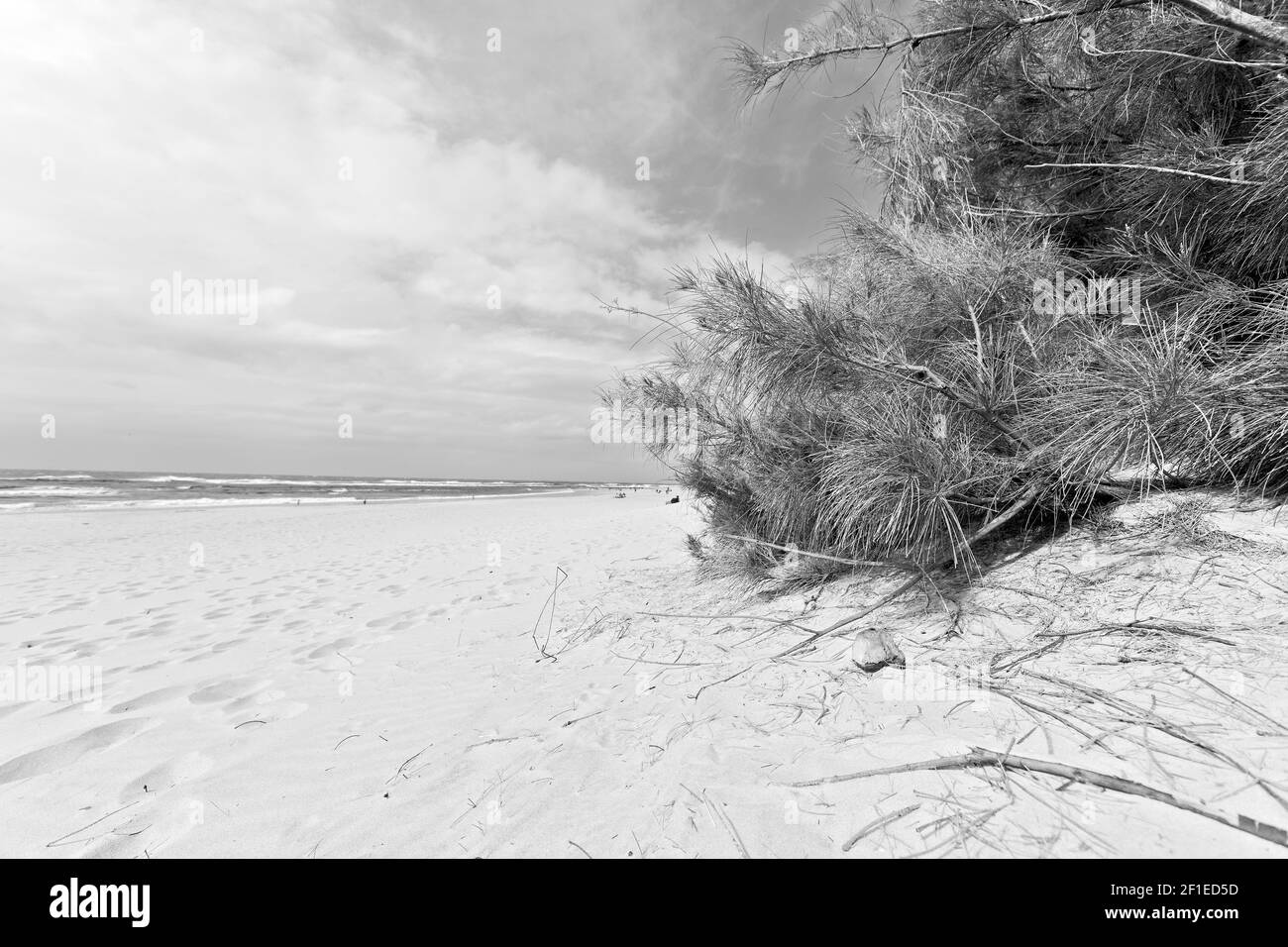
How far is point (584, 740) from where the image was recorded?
2104 millimetres

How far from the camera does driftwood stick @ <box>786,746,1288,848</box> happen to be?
1128 millimetres

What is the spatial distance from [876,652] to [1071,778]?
3.04 ft

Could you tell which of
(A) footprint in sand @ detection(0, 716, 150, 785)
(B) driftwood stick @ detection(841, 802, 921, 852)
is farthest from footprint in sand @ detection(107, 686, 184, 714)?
(B) driftwood stick @ detection(841, 802, 921, 852)

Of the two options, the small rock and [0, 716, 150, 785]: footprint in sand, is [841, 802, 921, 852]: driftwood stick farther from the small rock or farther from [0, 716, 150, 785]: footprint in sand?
[0, 716, 150, 785]: footprint in sand

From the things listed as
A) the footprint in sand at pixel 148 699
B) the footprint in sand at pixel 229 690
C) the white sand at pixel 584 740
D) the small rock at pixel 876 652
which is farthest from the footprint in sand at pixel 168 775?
the small rock at pixel 876 652

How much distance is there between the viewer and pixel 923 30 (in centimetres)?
326

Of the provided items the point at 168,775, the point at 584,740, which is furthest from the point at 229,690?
the point at 584,740

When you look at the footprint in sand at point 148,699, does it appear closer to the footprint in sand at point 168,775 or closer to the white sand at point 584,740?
the white sand at point 584,740

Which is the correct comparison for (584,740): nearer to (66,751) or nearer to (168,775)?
(168,775)

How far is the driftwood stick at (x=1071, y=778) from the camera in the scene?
3.70 ft

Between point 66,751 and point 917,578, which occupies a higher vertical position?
point 917,578

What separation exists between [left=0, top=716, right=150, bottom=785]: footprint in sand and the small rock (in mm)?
3134
